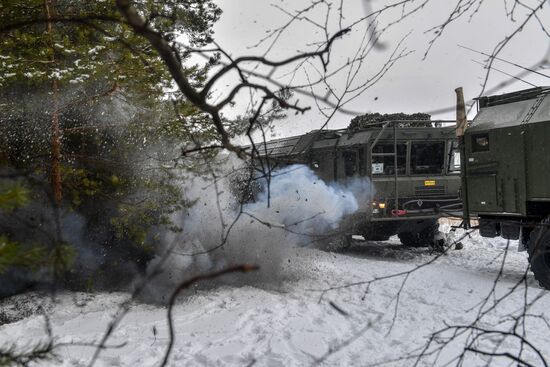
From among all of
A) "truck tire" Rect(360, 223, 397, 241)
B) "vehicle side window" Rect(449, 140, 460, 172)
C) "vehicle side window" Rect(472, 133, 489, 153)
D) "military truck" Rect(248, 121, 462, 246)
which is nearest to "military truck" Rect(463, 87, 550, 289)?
"vehicle side window" Rect(472, 133, 489, 153)

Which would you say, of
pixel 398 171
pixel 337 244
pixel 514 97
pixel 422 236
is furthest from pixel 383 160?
pixel 514 97

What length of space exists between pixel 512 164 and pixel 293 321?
4.96 m

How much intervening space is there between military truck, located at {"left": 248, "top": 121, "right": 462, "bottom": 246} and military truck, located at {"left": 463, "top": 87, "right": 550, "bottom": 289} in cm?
222

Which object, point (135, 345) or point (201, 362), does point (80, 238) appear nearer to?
point (135, 345)

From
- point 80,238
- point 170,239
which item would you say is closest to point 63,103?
point 80,238

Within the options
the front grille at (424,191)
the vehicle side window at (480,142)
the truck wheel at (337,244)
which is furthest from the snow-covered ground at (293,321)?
the truck wheel at (337,244)

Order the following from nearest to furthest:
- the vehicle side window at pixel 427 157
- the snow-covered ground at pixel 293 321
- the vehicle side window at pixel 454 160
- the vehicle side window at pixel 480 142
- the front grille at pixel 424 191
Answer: the snow-covered ground at pixel 293 321
the vehicle side window at pixel 480 142
the front grille at pixel 424 191
the vehicle side window at pixel 427 157
the vehicle side window at pixel 454 160

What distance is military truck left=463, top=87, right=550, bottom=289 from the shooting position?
26.9 ft

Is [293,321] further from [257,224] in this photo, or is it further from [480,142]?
[480,142]

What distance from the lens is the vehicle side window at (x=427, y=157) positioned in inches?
475

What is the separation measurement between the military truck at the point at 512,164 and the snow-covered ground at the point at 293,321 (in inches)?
44.3

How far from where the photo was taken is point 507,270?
9.81m

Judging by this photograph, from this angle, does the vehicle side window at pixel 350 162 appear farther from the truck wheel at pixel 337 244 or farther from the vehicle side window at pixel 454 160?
the vehicle side window at pixel 454 160

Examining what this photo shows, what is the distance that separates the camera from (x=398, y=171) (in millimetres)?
11930
